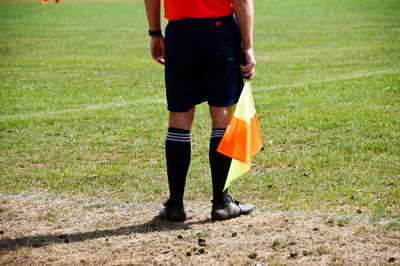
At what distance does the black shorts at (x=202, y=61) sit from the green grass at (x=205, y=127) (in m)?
1.08

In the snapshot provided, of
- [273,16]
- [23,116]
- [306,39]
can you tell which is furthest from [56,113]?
[273,16]

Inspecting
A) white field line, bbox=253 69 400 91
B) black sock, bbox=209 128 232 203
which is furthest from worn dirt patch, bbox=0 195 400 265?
white field line, bbox=253 69 400 91

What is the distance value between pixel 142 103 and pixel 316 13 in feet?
73.1

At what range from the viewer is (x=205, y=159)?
571 centimetres

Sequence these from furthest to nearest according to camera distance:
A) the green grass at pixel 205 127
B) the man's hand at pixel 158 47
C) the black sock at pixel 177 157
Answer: the green grass at pixel 205 127, the man's hand at pixel 158 47, the black sock at pixel 177 157

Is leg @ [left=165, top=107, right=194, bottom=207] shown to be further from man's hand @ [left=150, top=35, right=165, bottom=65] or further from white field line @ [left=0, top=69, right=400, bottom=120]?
white field line @ [left=0, top=69, right=400, bottom=120]

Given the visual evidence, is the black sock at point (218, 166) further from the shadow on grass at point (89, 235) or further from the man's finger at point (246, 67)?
the man's finger at point (246, 67)

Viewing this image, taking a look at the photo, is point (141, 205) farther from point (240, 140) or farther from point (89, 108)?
point (89, 108)

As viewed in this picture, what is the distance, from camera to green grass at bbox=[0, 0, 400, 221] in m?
4.80

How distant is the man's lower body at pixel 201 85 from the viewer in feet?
12.5

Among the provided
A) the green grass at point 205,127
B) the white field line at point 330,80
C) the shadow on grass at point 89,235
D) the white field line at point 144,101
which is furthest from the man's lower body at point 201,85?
the white field line at point 330,80

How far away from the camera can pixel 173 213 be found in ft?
13.3

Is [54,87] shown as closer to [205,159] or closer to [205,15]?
[205,159]

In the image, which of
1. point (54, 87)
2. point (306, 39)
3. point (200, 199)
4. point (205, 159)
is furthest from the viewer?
point (306, 39)
